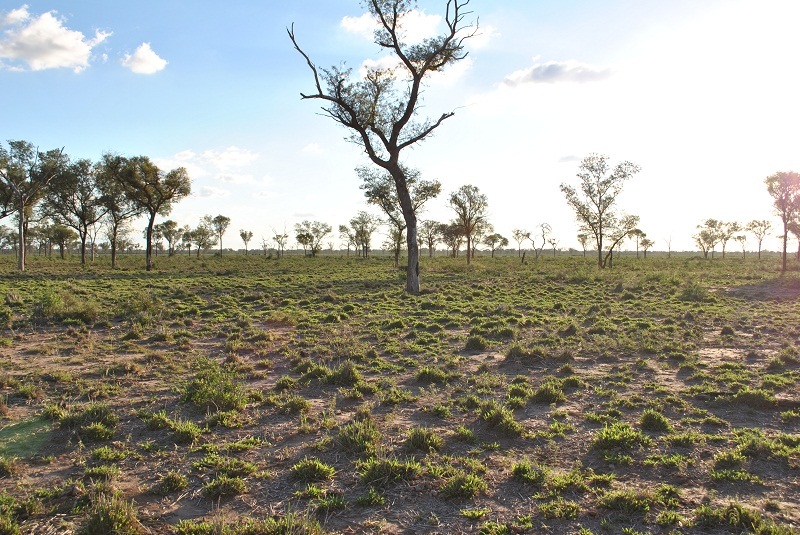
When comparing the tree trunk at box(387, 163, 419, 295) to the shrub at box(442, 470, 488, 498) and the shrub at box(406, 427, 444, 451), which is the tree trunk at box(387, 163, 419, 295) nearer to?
the shrub at box(406, 427, 444, 451)

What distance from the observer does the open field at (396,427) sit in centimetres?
470

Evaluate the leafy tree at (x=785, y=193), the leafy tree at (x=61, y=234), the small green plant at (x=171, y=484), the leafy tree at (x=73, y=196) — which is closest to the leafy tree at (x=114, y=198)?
the leafy tree at (x=73, y=196)

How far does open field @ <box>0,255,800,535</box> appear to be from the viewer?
470 centimetres

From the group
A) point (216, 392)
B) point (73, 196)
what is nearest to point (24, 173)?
point (73, 196)

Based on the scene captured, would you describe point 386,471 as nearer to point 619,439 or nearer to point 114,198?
point 619,439

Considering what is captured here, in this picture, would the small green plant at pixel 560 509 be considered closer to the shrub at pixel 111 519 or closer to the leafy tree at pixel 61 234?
the shrub at pixel 111 519

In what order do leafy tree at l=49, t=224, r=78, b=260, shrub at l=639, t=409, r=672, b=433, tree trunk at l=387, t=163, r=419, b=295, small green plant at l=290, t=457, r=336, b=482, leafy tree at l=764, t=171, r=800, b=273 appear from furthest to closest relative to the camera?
leafy tree at l=49, t=224, r=78, b=260 < leafy tree at l=764, t=171, r=800, b=273 < tree trunk at l=387, t=163, r=419, b=295 < shrub at l=639, t=409, r=672, b=433 < small green plant at l=290, t=457, r=336, b=482

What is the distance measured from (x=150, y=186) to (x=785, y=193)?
56700 millimetres

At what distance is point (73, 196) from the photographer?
156 feet

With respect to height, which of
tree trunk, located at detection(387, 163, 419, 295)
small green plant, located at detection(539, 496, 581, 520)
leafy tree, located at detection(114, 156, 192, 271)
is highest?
leafy tree, located at detection(114, 156, 192, 271)

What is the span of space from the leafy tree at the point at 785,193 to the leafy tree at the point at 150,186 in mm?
52956

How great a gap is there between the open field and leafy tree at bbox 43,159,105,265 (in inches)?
1488

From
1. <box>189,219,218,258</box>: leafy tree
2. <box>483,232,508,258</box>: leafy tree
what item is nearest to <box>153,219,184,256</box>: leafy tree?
<box>189,219,218,258</box>: leafy tree

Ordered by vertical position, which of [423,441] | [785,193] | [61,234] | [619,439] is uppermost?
[785,193]
